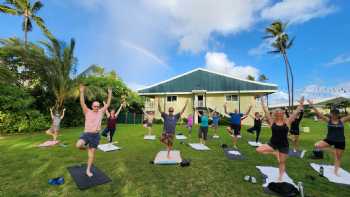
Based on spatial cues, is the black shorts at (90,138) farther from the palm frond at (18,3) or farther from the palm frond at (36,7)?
the palm frond at (36,7)

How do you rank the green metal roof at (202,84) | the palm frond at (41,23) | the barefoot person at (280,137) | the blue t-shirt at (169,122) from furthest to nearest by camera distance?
the green metal roof at (202,84) < the palm frond at (41,23) < the blue t-shirt at (169,122) < the barefoot person at (280,137)

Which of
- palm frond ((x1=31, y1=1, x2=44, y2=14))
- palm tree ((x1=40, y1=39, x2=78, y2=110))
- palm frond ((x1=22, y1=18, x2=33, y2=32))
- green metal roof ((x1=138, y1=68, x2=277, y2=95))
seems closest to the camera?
palm tree ((x1=40, y1=39, x2=78, y2=110))

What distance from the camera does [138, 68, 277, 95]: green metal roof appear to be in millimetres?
22562

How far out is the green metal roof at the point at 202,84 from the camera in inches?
888

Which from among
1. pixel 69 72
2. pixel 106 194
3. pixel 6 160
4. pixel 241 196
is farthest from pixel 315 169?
pixel 69 72

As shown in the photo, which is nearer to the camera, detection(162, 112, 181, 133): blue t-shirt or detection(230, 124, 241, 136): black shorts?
detection(162, 112, 181, 133): blue t-shirt

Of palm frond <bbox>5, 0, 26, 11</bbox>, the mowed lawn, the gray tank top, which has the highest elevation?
palm frond <bbox>5, 0, 26, 11</bbox>

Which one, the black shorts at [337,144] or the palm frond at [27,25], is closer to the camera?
the black shorts at [337,144]

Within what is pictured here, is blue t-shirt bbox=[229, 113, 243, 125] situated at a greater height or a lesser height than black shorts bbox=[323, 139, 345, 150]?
greater

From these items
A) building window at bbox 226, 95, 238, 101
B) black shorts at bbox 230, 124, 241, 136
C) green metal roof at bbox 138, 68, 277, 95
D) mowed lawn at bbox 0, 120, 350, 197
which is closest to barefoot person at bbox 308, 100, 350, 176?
mowed lawn at bbox 0, 120, 350, 197

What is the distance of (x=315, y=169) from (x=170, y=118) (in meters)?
4.78

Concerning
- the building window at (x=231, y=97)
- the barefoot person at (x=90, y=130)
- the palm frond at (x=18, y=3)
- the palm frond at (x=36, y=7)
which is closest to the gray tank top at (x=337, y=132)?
the barefoot person at (x=90, y=130)

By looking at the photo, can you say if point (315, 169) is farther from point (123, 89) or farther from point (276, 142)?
point (123, 89)

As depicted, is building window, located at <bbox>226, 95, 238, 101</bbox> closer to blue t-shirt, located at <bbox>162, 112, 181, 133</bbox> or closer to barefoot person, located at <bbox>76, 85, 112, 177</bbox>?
blue t-shirt, located at <bbox>162, 112, 181, 133</bbox>
